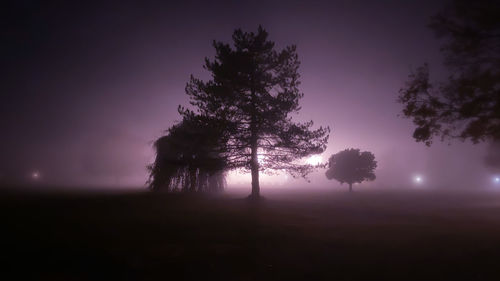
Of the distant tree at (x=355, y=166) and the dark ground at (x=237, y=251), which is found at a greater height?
the distant tree at (x=355, y=166)

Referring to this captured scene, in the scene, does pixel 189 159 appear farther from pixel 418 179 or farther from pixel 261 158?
pixel 418 179

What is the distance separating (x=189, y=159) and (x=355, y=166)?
34709mm

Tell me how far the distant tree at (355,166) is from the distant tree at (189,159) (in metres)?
25.8

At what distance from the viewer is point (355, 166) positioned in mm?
46375

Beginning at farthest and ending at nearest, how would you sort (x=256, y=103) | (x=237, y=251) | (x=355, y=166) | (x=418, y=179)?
(x=418, y=179)
(x=355, y=166)
(x=256, y=103)
(x=237, y=251)

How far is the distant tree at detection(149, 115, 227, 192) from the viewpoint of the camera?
20.4 m

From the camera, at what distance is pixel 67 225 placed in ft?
33.7

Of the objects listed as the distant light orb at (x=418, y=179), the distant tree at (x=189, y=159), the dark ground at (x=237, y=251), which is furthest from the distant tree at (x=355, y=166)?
the distant light orb at (x=418, y=179)

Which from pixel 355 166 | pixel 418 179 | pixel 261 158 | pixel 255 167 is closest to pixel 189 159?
pixel 255 167

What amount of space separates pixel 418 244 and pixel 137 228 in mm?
10291

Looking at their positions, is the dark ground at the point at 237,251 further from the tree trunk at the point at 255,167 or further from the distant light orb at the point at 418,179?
the distant light orb at the point at 418,179

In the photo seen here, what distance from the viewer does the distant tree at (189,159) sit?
2038cm

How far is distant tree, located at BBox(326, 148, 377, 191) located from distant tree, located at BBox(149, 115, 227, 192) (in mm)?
25829

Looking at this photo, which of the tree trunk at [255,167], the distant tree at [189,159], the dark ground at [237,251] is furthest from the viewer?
the tree trunk at [255,167]
